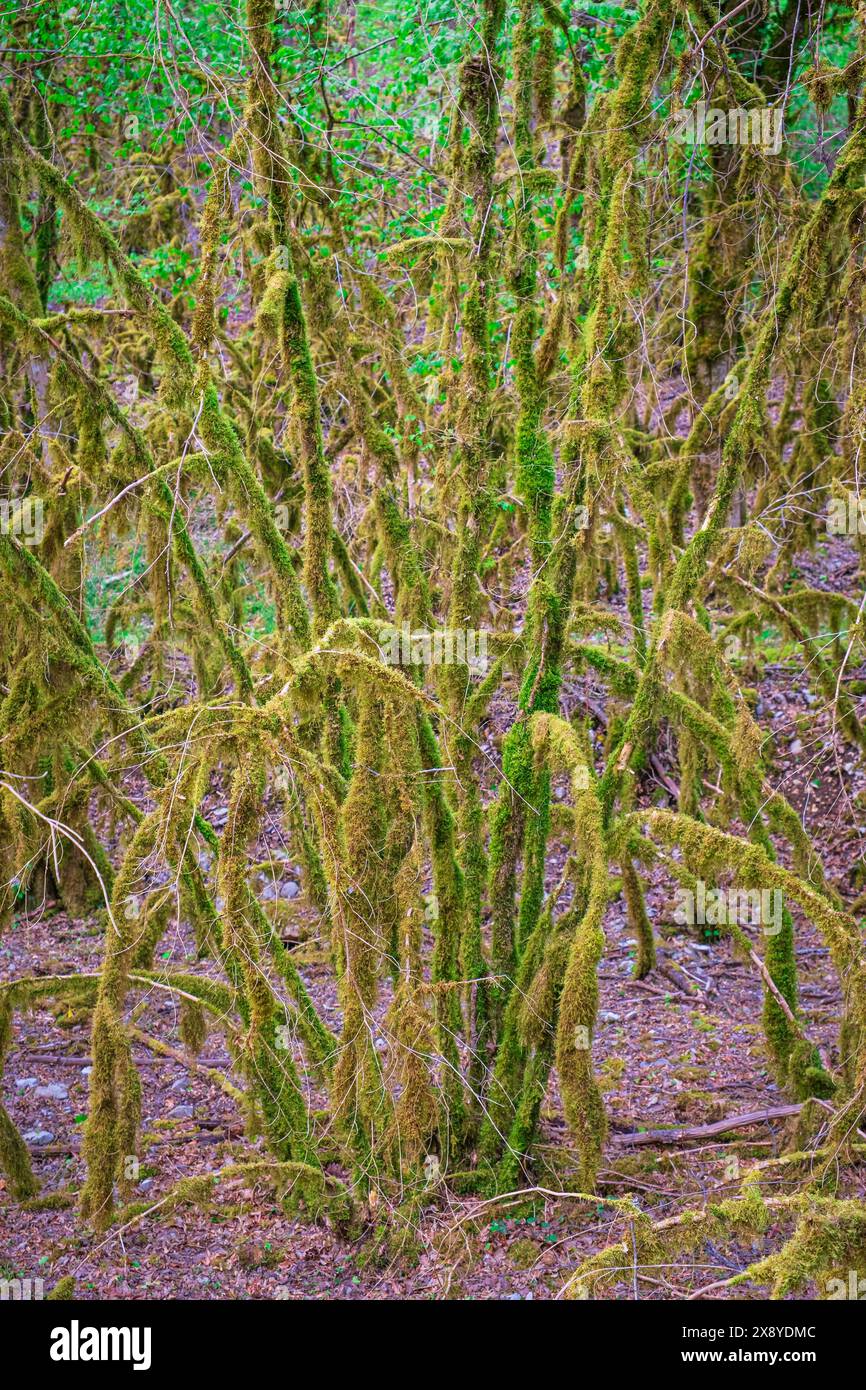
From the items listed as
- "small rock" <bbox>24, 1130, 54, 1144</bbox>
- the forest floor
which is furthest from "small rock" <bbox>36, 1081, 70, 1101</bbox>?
"small rock" <bbox>24, 1130, 54, 1144</bbox>

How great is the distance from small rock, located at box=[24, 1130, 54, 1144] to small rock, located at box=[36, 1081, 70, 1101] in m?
0.30

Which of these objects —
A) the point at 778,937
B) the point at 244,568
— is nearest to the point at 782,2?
the point at 244,568

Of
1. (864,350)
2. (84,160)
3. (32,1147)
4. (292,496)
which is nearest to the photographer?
(864,350)

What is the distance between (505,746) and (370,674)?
1412 millimetres

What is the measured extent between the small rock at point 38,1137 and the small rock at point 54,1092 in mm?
300

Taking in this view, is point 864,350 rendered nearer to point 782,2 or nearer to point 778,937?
point 778,937

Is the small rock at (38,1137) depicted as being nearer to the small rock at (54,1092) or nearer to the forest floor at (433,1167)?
the forest floor at (433,1167)

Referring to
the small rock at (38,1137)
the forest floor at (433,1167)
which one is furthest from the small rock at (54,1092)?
the small rock at (38,1137)

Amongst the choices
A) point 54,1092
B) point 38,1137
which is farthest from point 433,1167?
point 54,1092

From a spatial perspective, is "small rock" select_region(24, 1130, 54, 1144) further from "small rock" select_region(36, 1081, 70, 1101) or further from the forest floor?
"small rock" select_region(36, 1081, 70, 1101)

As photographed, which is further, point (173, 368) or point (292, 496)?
point (292, 496)

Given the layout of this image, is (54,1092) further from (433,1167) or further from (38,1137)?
(433,1167)

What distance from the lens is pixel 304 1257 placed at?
481 centimetres
